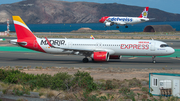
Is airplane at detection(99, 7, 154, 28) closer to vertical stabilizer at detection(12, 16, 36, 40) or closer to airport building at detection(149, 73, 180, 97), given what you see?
vertical stabilizer at detection(12, 16, 36, 40)

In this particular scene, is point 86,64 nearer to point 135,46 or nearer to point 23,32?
point 135,46

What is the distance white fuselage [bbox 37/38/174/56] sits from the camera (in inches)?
1401

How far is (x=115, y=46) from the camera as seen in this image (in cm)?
3656

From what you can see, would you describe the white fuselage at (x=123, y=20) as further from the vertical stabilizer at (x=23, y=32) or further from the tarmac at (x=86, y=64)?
the vertical stabilizer at (x=23, y=32)

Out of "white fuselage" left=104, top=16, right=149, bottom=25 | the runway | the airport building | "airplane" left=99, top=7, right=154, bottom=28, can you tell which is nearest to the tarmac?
the runway

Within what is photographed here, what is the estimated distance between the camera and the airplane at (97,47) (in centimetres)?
3559

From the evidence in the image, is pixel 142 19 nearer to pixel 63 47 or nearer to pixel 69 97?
pixel 63 47

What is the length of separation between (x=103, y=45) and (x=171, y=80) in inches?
815

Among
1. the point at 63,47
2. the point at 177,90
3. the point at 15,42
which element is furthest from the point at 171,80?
the point at 15,42

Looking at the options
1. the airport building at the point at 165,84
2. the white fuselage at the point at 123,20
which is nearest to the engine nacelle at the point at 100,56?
the airport building at the point at 165,84

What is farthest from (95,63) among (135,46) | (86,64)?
(135,46)

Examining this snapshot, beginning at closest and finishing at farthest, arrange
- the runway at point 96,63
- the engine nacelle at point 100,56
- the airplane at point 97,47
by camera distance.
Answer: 1. the runway at point 96,63
2. the engine nacelle at point 100,56
3. the airplane at point 97,47

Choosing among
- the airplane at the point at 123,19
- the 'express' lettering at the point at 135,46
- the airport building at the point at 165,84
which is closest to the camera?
the airport building at the point at 165,84

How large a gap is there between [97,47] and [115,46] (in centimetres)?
271
